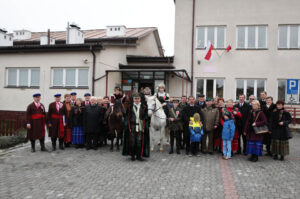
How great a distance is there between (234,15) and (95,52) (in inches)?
365

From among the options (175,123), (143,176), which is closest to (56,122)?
(175,123)

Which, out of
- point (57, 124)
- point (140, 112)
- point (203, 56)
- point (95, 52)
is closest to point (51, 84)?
point (95, 52)

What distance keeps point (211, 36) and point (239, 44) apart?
187 cm

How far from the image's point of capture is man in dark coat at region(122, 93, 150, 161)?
7082 mm

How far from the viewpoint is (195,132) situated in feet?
25.8

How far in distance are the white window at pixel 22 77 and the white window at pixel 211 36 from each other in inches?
445

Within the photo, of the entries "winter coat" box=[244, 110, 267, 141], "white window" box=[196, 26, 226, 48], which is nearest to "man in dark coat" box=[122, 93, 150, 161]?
"winter coat" box=[244, 110, 267, 141]

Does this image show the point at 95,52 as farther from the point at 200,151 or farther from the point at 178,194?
the point at 178,194

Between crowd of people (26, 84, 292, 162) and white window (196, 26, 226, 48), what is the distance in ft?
28.7

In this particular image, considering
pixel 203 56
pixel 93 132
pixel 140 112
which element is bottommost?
pixel 93 132

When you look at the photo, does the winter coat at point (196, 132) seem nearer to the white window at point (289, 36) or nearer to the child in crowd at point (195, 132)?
the child in crowd at point (195, 132)

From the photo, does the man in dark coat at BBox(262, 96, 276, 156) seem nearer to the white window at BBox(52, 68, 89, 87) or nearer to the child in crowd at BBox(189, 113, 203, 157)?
the child in crowd at BBox(189, 113, 203, 157)

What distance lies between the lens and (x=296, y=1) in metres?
15.4

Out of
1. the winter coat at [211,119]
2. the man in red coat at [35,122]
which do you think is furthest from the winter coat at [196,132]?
the man in red coat at [35,122]
